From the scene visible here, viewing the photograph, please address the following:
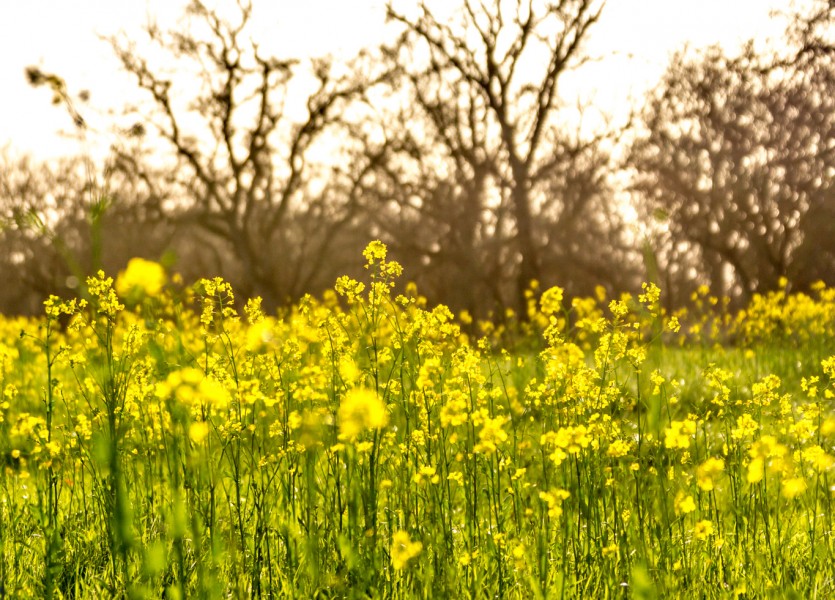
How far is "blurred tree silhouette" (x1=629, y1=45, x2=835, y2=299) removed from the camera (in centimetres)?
2039

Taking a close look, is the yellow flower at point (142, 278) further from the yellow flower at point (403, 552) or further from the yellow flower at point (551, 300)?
the yellow flower at point (551, 300)

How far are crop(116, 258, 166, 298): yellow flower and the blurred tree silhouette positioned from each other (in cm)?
1940

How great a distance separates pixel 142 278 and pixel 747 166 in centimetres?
2336

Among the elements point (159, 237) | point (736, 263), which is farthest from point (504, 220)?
point (159, 237)

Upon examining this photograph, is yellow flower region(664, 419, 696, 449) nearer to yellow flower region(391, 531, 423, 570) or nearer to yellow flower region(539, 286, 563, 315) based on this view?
yellow flower region(391, 531, 423, 570)

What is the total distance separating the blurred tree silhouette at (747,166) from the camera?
20.4 m

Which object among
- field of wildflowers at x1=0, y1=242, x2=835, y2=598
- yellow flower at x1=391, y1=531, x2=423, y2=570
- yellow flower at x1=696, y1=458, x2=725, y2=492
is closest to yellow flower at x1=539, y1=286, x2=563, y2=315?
field of wildflowers at x1=0, y1=242, x2=835, y2=598

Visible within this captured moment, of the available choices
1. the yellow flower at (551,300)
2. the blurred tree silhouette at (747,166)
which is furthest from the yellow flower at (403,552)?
the blurred tree silhouette at (747,166)

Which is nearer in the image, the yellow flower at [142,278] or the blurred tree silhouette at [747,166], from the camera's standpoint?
the yellow flower at [142,278]

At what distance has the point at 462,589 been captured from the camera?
2670 mm

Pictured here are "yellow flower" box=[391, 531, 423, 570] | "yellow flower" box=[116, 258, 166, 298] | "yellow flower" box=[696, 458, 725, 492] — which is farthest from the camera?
"yellow flower" box=[696, 458, 725, 492]

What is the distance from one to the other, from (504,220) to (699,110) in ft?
18.3

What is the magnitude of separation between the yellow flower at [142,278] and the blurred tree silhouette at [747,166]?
63.7 ft

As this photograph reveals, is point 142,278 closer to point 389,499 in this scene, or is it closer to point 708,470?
point 708,470
